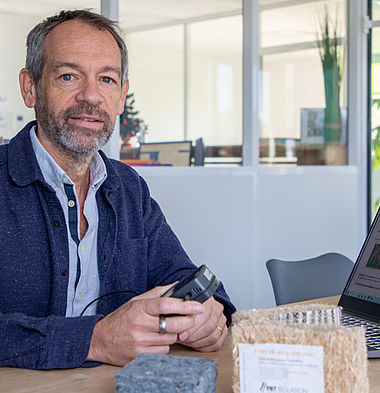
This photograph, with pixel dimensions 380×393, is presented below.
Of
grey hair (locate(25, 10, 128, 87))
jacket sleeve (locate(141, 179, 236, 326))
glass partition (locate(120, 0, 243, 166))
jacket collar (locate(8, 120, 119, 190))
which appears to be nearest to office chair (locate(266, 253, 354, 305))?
jacket sleeve (locate(141, 179, 236, 326))

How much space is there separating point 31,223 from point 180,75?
2.79 metres

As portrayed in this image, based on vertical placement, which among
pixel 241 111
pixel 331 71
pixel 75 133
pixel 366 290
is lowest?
pixel 366 290

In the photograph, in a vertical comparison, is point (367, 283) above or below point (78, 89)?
below

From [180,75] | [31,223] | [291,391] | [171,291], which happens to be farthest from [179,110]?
[291,391]

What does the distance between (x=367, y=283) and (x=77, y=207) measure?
798 mm

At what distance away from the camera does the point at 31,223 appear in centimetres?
158

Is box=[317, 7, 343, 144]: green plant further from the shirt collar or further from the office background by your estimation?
the shirt collar

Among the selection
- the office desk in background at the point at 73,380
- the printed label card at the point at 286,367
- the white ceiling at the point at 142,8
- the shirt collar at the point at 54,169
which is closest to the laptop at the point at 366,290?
the office desk in background at the point at 73,380

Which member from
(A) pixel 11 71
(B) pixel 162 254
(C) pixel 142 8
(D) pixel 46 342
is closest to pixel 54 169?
(B) pixel 162 254

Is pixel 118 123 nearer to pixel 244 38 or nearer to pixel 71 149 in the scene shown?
pixel 244 38

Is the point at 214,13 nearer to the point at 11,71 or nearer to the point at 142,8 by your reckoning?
the point at 142,8

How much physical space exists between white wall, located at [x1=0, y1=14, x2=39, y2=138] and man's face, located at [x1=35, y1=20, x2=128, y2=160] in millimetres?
1568

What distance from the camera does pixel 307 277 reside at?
96.7 inches

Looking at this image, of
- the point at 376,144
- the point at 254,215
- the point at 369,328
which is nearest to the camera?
the point at 369,328
